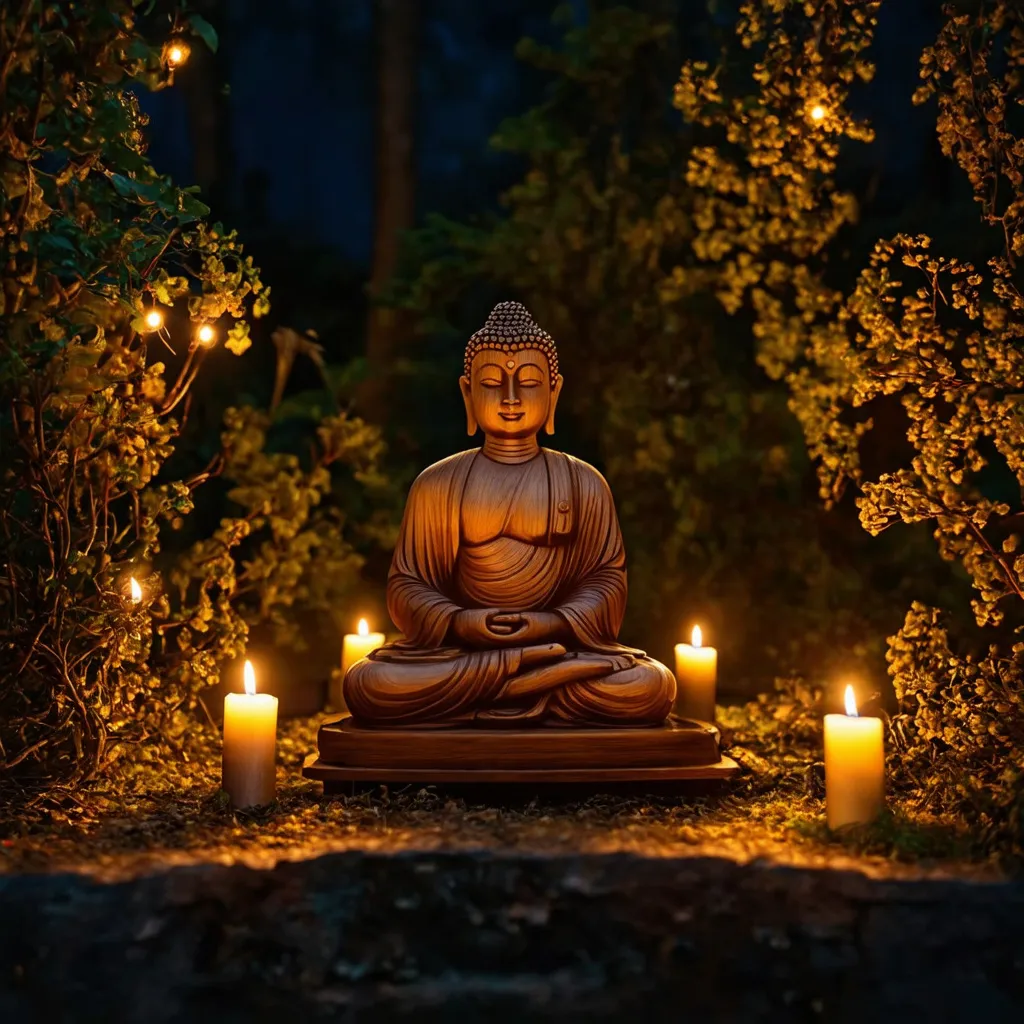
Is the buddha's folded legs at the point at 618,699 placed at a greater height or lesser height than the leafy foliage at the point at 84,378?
lesser

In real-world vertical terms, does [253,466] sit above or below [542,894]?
above

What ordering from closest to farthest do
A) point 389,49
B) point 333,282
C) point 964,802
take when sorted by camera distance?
point 964,802 → point 389,49 → point 333,282

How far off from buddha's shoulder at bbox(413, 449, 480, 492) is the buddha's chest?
62 millimetres

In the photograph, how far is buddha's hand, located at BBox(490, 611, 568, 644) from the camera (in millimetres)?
3918

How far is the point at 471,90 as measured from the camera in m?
8.24

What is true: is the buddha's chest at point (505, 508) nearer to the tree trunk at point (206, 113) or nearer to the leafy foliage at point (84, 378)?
the leafy foliage at point (84, 378)

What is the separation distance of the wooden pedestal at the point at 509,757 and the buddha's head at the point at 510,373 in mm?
996

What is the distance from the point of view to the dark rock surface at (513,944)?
2752 millimetres

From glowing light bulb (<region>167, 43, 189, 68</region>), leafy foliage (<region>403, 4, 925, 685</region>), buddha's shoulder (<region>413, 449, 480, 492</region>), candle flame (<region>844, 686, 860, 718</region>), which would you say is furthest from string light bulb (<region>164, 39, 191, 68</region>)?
candle flame (<region>844, 686, 860, 718</region>)

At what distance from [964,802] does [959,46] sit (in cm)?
214

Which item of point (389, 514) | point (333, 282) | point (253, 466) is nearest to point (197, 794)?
point (253, 466)

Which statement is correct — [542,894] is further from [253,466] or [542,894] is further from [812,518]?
[812,518]

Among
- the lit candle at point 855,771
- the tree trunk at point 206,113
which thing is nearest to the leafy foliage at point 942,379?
the lit candle at point 855,771

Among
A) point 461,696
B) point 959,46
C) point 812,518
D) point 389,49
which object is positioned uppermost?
point 389,49
